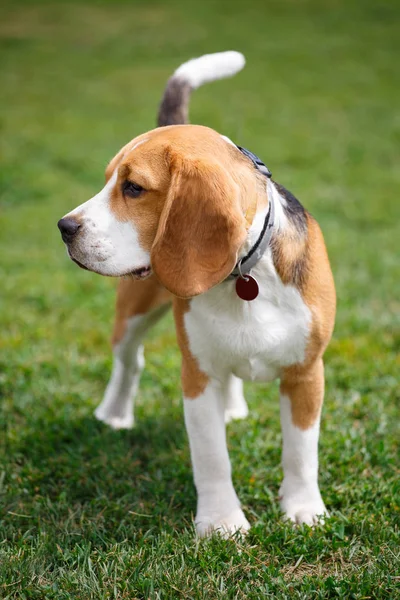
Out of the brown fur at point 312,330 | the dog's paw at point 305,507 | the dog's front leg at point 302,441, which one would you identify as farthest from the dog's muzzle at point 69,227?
the dog's paw at point 305,507

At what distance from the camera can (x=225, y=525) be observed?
3502mm

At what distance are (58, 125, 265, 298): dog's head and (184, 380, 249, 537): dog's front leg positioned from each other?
29.1 inches

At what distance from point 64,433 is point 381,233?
4.80 meters

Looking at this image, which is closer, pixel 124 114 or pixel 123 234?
pixel 123 234

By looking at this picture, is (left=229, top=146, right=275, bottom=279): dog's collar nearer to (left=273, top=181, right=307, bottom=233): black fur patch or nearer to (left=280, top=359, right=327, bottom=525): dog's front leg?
(left=273, top=181, right=307, bottom=233): black fur patch

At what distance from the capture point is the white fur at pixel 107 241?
3016 mm

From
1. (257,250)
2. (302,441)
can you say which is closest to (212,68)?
(257,250)

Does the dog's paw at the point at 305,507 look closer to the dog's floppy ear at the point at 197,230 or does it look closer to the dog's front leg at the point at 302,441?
the dog's front leg at the point at 302,441

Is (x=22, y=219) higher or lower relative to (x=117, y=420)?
lower

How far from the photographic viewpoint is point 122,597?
303 centimetres

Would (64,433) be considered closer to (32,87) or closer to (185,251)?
(185,251)

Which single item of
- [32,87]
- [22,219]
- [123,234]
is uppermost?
[123,234]

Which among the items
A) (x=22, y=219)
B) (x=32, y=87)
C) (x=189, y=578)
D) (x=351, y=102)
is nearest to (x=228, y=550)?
(x=189, y=578)

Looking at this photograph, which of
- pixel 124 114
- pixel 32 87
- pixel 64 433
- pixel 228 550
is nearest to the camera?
pixel 228 550
